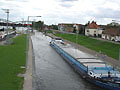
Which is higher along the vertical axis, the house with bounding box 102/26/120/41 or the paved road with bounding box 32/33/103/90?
the house with bounding box 102/26/120/41

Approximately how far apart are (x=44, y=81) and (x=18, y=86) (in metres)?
5.07

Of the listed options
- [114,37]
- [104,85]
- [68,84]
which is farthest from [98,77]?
[114,37]

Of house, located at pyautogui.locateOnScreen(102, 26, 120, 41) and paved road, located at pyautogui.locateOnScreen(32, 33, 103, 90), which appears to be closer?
paved road, located at pyautogui.locateOnScreen(32, 33, 103, 90)

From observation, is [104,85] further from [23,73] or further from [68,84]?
[23,73]

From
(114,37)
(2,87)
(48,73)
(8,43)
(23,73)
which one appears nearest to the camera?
(2,87)

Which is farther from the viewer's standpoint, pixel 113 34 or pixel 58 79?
pixel 113 34

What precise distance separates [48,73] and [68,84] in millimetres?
5600

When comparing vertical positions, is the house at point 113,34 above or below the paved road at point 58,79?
above

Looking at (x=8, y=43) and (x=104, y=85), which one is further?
(x=8, y=43)

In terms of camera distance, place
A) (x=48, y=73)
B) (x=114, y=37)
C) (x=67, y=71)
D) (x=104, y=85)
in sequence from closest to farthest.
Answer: (x=104, y=85) < (x=48, y=73) < (x=67, y=71) < (x=114, y=37)


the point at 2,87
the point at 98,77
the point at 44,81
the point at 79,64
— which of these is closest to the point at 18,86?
the point at 2,87

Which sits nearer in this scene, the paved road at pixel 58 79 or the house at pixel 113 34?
the paved road at pixel 58 79

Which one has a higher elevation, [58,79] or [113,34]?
[113,34]

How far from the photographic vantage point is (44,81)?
85.0 ft
